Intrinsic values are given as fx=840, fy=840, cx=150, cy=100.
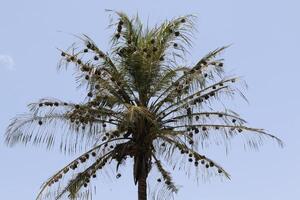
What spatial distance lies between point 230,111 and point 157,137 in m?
2.31

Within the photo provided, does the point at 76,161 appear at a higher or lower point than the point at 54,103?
lower

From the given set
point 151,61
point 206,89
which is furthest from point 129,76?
point 206,89

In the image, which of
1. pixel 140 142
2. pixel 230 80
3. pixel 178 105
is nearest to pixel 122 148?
pixel 140 142

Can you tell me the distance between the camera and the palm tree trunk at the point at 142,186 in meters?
24.0

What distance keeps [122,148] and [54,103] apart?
7.90 feet

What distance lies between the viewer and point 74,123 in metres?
24.0

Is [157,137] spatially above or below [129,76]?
below

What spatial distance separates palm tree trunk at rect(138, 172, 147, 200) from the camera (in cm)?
2398

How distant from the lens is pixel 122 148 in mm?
24109

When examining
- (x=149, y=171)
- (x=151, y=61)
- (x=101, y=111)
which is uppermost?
(x=151, y=61)

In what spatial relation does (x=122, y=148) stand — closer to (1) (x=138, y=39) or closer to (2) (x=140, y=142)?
(2) (x=140, y=142)

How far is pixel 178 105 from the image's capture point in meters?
24.6

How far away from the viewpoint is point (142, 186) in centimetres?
2405

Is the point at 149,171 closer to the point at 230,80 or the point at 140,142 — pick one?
the point at 140,142
